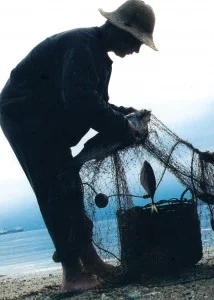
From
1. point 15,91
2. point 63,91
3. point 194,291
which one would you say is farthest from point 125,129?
point 194,291

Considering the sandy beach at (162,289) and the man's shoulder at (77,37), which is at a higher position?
the man's shoulder at (77,37)

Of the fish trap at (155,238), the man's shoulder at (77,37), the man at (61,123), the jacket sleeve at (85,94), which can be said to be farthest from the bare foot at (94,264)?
the man's shoulder at (77,37)

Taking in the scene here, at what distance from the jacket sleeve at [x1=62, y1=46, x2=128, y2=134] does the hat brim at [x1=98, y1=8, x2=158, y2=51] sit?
49 centimetres

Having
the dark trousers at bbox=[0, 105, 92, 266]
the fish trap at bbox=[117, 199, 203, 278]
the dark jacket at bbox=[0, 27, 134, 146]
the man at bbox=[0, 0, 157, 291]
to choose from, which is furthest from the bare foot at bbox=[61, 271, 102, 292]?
the dark jacket at bbox=[0, 27, 134, 146]

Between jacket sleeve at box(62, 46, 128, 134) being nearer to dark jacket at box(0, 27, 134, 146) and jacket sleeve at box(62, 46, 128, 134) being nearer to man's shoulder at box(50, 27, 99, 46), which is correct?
dark jacket at box(0, 27, 134, 146)

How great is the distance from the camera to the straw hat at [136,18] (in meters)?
4.74

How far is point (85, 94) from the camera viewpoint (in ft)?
14.5

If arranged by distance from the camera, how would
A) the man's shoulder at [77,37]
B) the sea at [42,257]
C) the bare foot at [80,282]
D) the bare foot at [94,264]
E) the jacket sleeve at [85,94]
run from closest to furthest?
the jacket sleeve at [85,94] → the man's shoulder at [77,37] → the bare foot at [80,282] → the bare foot at [94,264] → the sea at [42,257]

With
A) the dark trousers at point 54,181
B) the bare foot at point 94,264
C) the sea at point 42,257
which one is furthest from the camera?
the sea at point 42,257

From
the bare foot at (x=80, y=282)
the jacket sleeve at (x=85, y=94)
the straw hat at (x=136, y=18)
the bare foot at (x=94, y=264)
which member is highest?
the straw hat at (x=136, y=18)

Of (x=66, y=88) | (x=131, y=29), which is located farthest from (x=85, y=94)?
(x=131, y=29)

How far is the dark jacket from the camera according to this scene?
14.7ft

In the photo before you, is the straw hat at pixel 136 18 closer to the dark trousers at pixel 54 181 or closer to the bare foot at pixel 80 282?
the dark trousers at pixel 54 181

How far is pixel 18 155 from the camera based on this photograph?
5.24 metres
